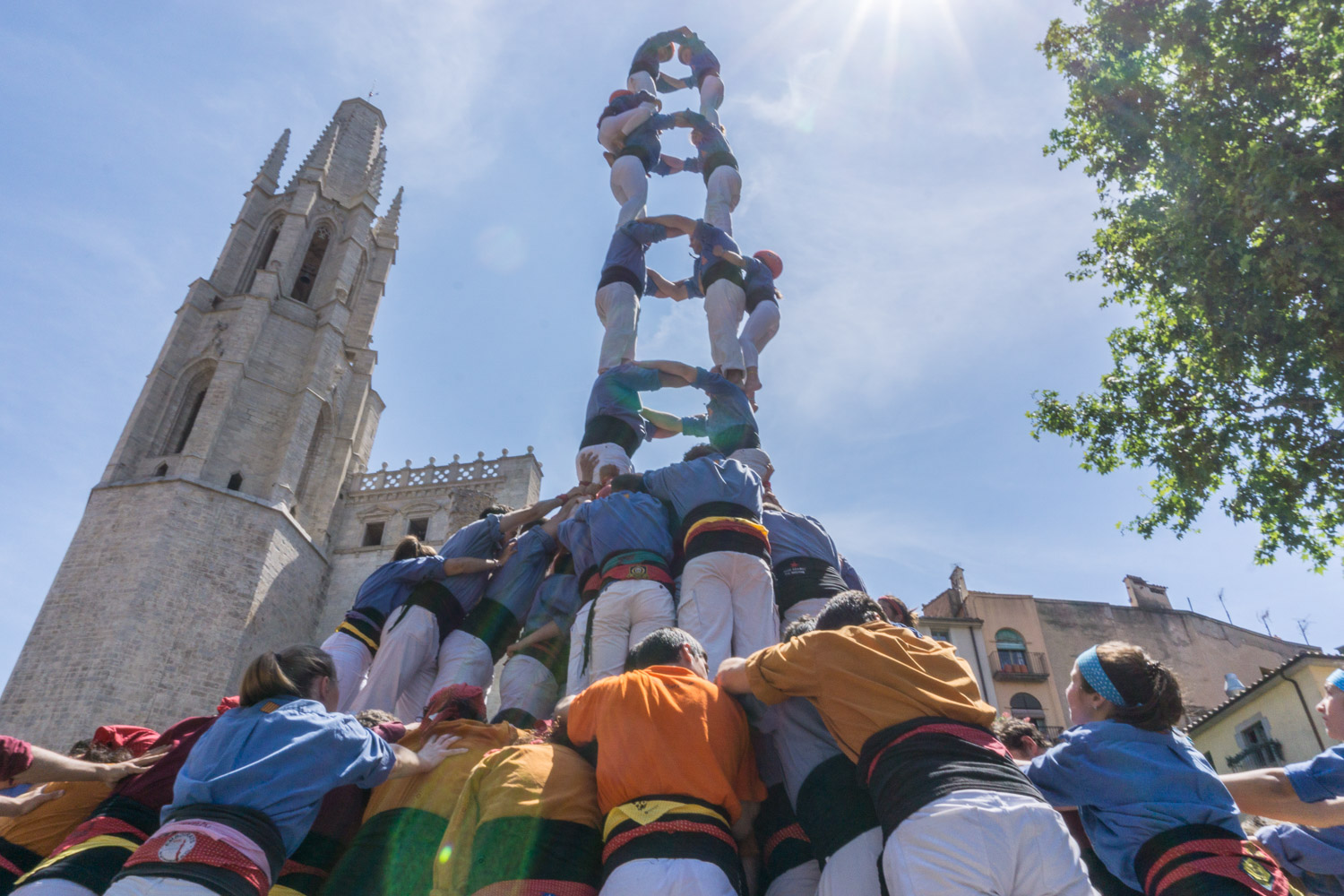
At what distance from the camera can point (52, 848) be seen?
3.89 meters

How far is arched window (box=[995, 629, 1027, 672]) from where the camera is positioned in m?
27.7

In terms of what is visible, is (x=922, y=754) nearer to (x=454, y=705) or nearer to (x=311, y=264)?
(x=454, y=705)

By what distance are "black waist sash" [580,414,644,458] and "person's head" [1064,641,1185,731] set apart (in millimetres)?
6026

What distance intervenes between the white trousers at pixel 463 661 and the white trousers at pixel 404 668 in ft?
0.31

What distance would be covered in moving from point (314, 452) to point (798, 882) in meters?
36.0

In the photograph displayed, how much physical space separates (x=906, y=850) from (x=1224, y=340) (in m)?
10.9

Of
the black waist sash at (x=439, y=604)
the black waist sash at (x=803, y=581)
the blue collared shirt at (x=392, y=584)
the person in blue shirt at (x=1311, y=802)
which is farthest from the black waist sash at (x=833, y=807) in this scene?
the blue collared shirt at (x=392, y=584)

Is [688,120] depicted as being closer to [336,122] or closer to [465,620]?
[465,620]

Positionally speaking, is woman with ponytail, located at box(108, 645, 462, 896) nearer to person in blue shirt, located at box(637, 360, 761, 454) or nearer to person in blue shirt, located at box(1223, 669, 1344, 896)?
person in blue shirt, located at box(1223, 669, 1344, 896)

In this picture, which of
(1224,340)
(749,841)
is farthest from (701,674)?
(1224,340)

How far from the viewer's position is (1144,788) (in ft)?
9.86

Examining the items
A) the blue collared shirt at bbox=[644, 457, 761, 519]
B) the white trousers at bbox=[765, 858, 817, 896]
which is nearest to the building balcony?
the blue collared shirt at bbox=[644, 457, 761, 519]

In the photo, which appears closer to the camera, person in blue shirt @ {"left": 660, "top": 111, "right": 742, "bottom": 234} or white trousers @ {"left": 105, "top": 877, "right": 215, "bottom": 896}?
white trousers @ {"left": 105, "top": 877, "right": 215, "bottom": 896}

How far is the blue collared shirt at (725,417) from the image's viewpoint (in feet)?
29.5
